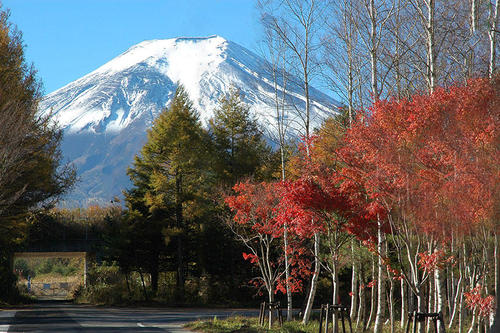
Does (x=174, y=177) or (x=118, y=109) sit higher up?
(x=118, y=109)

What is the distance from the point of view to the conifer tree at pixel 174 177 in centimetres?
3109

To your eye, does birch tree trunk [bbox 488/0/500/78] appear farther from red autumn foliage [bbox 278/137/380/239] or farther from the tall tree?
the tall tree

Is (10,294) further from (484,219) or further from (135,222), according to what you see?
(484,219)

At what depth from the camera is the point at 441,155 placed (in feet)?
36.3

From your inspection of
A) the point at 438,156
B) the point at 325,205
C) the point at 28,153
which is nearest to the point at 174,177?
the point at 28,153

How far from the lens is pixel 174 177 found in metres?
32.3

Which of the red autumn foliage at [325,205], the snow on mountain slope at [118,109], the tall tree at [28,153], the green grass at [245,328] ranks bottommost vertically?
the green grass at [245,328]

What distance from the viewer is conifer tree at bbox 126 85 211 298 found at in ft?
102

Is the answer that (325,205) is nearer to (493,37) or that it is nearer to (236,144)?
(493,37)

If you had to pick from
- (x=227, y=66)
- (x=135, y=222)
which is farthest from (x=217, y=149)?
(x=227, y=66)

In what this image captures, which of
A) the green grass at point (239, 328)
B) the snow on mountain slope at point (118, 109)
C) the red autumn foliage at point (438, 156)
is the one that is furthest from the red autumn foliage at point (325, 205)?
the snow on mountain slope at point (118, 109)

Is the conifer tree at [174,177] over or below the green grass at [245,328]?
over

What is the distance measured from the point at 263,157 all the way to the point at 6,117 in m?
21.2

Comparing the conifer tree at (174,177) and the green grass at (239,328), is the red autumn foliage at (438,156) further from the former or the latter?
the conifer tree at (174,177)
